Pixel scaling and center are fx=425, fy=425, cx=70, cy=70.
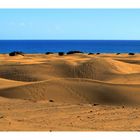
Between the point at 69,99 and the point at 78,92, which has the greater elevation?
the point at 78,92

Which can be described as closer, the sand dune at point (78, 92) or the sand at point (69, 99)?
the sand at point (69, 99)

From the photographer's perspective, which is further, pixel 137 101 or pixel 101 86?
pixel 101 86

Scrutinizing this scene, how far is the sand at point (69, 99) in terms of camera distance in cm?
758

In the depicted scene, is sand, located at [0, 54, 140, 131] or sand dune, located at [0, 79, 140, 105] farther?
sand dune, located at [0, 79, 140, 105]

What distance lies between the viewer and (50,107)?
9.55 m

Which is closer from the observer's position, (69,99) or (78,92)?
(69,99)

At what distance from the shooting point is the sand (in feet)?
24.9

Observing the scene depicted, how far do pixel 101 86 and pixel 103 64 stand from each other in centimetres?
699

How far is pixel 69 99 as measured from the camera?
11.3 metres
